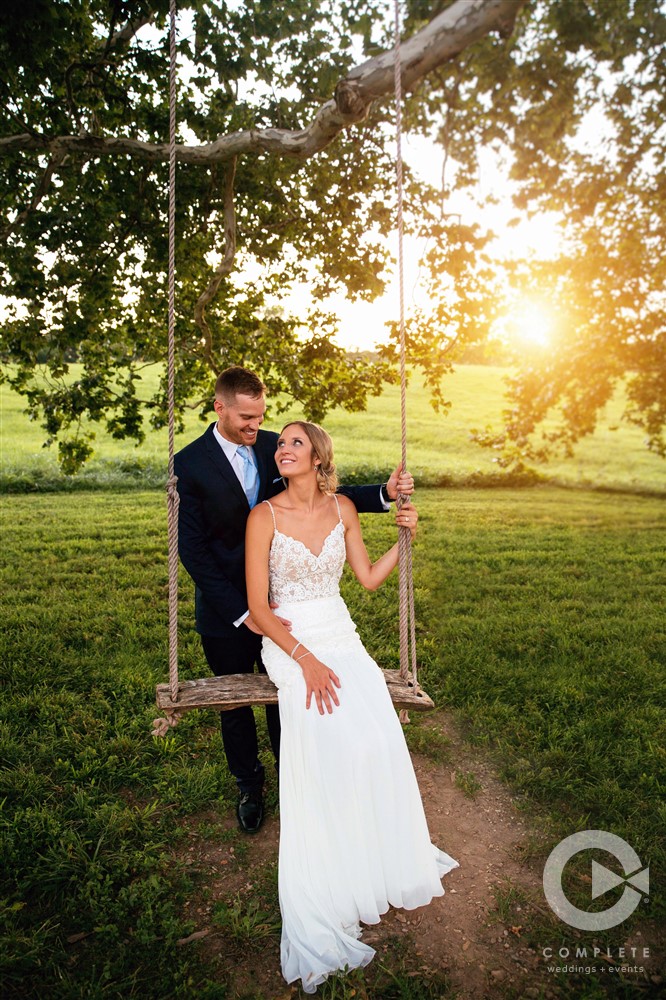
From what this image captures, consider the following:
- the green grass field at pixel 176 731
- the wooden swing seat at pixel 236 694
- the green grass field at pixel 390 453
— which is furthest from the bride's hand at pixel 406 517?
the green grass field at pixel 390 453

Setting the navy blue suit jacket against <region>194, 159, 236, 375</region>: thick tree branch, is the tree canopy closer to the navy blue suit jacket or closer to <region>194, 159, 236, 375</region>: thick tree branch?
<region>194, 159, 236, 375</region>: thick tree branch

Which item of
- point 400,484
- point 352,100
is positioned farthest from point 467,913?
point 352,100

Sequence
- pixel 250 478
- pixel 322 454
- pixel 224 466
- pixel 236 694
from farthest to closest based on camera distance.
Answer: pixel 250 478, pixel 224 466, pixel 322 454, pixel 236 694

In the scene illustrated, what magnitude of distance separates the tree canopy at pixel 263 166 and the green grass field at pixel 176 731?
224cm

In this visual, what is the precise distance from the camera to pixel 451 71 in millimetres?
7160

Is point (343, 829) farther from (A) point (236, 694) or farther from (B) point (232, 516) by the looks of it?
(B) point (232, 516)

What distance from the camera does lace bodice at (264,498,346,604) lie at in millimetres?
3291

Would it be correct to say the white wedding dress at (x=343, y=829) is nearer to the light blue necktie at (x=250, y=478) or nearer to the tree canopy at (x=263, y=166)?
the light blue necktie at (x=250, y=478)

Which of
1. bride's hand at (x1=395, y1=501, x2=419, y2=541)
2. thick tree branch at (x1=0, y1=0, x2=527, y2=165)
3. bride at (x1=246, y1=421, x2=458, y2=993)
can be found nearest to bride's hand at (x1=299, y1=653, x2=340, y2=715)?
bride at (x1=246, y1=421, x2=458, y2=993)

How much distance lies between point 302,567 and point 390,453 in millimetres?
17390

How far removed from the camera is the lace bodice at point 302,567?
3291mm

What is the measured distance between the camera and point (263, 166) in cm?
613

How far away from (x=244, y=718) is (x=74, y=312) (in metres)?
4.58

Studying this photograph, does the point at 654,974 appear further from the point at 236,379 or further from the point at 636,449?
the point at 636,449
